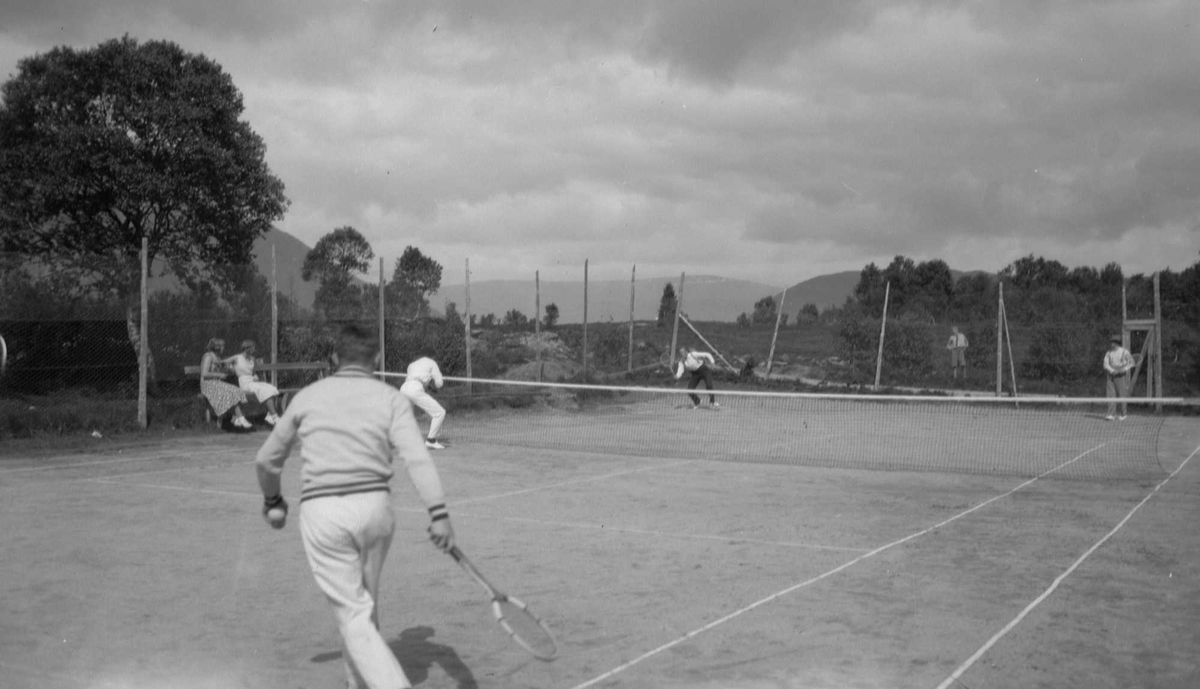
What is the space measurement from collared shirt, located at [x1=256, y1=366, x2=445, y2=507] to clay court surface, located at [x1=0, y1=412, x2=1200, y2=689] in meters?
1.35

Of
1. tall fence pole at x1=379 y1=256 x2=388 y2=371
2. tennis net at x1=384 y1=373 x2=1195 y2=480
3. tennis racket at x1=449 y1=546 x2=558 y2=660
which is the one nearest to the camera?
tennis racket at x1=449 y1=546 x2=558 y2=660

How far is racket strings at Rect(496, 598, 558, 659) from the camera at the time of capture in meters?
5.18

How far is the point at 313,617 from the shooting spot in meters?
7.16

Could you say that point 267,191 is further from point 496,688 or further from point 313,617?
point 496,688

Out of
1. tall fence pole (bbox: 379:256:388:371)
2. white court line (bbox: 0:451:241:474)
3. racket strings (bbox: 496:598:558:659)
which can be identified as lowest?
white court line (bbox: 0:451:241:474)

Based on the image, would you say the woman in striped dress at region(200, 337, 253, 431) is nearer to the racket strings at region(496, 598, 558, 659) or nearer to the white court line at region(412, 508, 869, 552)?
the white court line at region(412, 508, 869, 552)

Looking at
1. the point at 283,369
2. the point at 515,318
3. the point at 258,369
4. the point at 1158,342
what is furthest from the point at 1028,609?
the point at 515,318

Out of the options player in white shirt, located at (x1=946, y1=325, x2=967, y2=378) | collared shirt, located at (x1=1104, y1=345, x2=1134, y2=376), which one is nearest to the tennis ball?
collared shirt, located at (x1=1104, y1=345, x2=1134, y2=376)

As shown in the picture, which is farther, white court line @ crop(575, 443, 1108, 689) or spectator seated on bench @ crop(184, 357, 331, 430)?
spectator seated on bench @ crop(184, 357, 331, 430)

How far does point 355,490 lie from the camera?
5.00 meters

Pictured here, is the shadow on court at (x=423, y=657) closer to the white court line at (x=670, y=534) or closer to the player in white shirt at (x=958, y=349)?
the white court line at (x=670, y=534)

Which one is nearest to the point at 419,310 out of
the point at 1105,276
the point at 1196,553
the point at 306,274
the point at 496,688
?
the point at 306,274

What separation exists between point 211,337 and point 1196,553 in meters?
15.5

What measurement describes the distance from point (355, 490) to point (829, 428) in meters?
18.1
